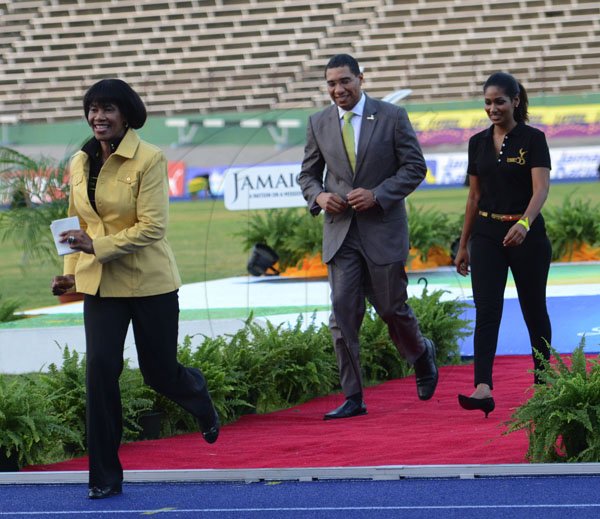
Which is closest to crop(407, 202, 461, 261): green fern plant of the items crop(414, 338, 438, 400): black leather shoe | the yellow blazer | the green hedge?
the green hedge

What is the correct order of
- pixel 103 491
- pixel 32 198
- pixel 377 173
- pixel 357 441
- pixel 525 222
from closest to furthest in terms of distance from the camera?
pixel 103 491 < pixel 357 441 < pixel 525 222 < pixel 377 173 < pixel 32 198

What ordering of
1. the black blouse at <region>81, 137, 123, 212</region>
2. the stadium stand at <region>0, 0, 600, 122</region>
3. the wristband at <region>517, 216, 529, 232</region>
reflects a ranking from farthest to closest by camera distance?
the stadium stand at <region>0, 0, 600, 122</region> → the wristband at <region>517, 216, 529, 232</region> → the black blouse at <region>81, 137, 123, 212</region>

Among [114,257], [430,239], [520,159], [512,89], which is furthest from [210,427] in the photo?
[430,239]

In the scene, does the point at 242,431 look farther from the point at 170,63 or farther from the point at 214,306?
the point at 170,63

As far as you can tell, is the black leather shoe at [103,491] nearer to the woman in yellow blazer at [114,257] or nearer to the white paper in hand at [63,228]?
the woman in yellow blazer at [114,257]

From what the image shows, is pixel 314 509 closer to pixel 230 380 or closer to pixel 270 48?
pixel 230 380

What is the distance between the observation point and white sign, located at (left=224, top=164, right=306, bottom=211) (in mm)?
11141

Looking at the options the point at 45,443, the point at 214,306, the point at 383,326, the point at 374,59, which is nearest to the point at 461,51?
the point at 374,59

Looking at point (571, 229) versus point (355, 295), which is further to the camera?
point (571, 229)

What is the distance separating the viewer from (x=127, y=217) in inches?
202

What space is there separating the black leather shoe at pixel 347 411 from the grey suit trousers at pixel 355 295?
6 cm

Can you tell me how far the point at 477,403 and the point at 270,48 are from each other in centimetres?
3196

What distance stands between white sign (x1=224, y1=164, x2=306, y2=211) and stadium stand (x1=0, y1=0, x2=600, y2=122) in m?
22.2

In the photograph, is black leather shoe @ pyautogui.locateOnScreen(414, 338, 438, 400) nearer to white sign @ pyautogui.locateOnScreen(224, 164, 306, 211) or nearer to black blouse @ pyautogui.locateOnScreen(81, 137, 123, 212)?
black blouse @ pyautogui.locateOnScreen(81, 137, 123, 212)
